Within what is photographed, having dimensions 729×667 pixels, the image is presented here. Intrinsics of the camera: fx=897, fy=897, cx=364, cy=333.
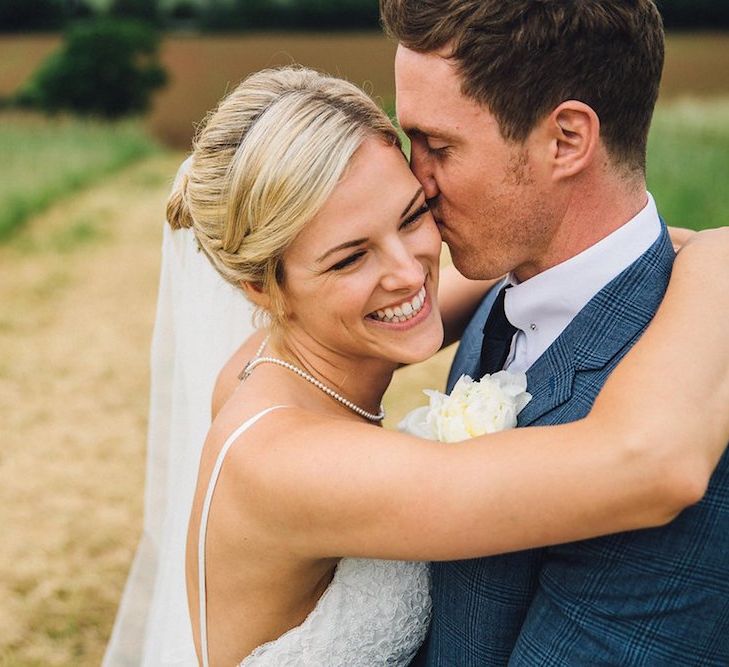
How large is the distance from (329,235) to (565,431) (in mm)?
803

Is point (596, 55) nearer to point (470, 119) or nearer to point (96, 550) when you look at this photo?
point (470, 119)

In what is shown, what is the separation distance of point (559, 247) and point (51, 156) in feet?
57.4

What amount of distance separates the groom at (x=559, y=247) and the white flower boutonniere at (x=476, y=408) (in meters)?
0.05

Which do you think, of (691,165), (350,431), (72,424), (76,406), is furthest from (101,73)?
(350,431)

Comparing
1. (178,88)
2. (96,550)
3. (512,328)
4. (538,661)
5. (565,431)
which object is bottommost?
(178,88)

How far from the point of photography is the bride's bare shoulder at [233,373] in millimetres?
2879

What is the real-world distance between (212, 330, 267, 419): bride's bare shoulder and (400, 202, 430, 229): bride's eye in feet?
2.43

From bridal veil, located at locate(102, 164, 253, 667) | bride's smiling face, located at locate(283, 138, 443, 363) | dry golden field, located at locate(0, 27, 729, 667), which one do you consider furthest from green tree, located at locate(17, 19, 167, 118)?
bride's smiling face, located at locate(283, 138, 443, 363)

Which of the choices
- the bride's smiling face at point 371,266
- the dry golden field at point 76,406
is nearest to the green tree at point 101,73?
the dry golden field at point 76,406

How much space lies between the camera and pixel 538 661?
194 cm

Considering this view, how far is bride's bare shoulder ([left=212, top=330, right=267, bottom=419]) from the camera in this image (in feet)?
9.45

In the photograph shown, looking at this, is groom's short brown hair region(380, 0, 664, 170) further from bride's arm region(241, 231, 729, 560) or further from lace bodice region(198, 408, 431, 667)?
lace bodice region(198, 408, 431, 667)

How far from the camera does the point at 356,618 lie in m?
2.41

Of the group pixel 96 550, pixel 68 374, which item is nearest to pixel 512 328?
pixel 96 550
